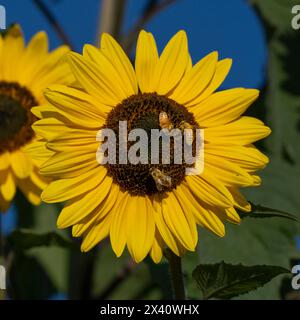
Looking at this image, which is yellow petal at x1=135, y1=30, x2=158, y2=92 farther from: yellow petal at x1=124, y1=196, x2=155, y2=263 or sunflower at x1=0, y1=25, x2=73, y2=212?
sunflower at x1=0, y1=25, x2=73, y2=212

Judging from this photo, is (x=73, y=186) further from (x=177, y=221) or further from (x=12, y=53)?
(x=12, y=53)

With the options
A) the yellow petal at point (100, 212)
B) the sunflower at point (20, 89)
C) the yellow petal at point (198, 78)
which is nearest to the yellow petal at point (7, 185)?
the sunflower at point (20, 89)

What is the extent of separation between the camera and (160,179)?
126 cm

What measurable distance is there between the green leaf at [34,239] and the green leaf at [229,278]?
352mm

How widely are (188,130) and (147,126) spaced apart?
6 cm

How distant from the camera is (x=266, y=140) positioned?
72.2 inches

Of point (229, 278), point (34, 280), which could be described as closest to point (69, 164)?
point (229, 278)

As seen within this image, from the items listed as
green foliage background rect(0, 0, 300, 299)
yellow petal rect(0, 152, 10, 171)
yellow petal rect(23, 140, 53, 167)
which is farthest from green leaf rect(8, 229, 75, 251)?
yellow petal rect(23, 140, 53, 167)

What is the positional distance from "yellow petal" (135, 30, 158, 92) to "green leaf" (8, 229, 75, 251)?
352mm

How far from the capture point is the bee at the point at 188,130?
4.24 feet

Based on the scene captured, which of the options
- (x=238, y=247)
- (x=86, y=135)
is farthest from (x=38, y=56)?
(x=238, y=247)

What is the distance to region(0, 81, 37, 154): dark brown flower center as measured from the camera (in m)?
1.62
